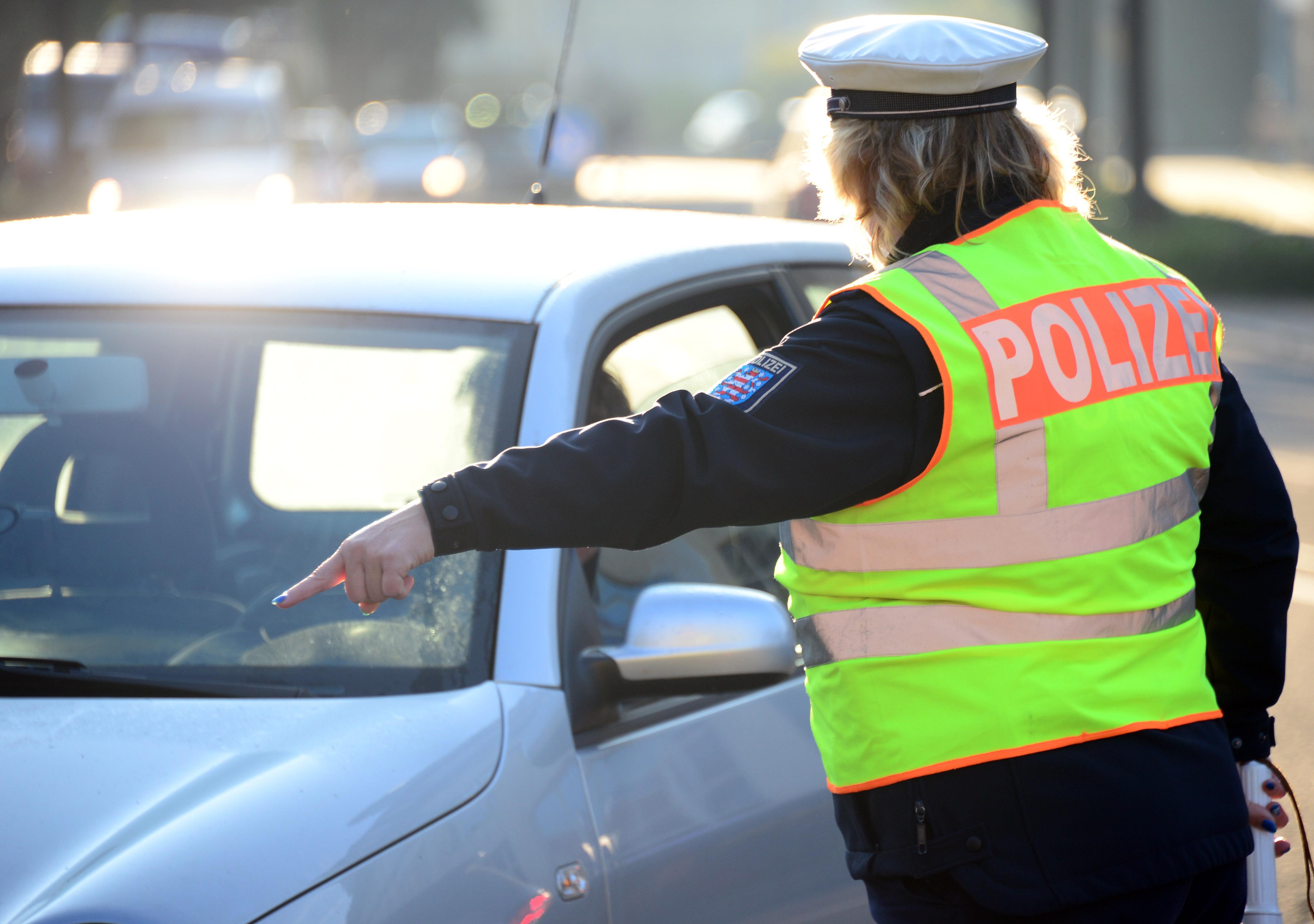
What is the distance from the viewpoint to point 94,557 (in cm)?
244

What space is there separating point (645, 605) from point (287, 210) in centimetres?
136

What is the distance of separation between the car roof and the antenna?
A: 513mm

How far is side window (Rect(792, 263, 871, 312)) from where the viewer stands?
308 centimetres

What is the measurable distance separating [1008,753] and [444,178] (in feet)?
80.0

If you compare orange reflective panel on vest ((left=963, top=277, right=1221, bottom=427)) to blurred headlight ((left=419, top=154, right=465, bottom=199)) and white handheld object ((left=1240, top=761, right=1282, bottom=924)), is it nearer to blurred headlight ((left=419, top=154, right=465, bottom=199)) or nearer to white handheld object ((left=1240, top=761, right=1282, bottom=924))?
white handheld object ((left=1240, top=761, right=1282, bottom=924))

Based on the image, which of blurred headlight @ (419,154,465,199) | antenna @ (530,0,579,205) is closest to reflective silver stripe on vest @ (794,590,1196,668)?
antenna @ (530,0,579,205)

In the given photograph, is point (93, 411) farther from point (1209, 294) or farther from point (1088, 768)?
point (1209, 294)

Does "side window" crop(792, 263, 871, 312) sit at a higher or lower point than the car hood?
higher

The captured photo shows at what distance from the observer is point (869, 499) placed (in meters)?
1.77

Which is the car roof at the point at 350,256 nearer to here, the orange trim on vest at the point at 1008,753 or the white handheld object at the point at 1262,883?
the orange trim on vest at the point at 1008,753

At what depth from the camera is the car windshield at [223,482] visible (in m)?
2.20

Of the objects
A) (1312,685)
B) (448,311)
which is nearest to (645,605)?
(448,311)

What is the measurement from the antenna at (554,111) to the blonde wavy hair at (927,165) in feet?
4.87

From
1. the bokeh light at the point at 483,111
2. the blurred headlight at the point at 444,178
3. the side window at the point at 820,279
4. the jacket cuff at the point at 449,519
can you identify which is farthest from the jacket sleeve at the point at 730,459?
the bokeh light at the point at 483,111
